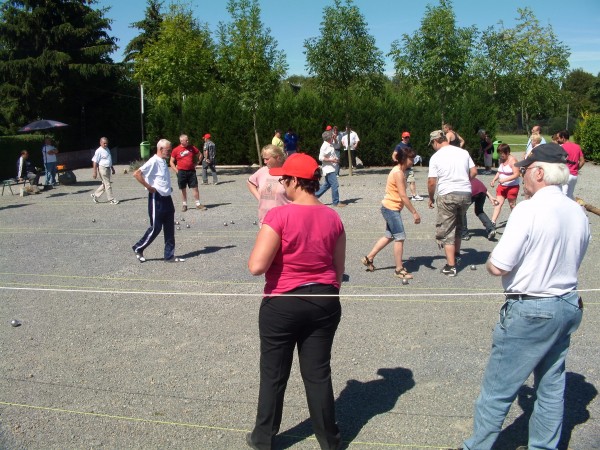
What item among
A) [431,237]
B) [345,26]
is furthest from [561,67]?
[431,237]

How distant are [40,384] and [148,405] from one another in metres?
1.06

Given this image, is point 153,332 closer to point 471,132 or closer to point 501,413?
point 501,413

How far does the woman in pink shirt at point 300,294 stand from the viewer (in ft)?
12.2

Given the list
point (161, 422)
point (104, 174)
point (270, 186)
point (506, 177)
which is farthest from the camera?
point (104, 174)

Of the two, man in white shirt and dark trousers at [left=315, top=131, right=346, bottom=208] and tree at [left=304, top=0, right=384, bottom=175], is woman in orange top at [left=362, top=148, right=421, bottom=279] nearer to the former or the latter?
man in white shirt and dark trousers at [left=315, top=131, right=346, bottom=208]

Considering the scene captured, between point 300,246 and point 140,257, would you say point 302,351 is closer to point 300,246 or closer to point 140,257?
point 300,246

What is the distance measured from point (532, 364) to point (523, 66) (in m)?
22.1

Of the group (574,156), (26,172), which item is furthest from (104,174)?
(574,156)

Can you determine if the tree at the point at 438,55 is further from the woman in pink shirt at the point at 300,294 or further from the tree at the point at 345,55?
the woman in pink shirt at the point at 300,294

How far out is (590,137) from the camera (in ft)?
94.6

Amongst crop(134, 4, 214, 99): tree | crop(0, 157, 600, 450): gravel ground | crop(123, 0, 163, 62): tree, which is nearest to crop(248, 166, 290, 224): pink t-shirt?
crop(0, 157, 600, 450): gravel ground

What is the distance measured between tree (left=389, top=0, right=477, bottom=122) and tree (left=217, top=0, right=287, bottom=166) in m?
5.00

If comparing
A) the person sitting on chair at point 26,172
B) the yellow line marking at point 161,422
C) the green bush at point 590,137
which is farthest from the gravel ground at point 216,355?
the green bush at point 590,137

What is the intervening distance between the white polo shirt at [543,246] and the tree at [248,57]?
20.7 m
